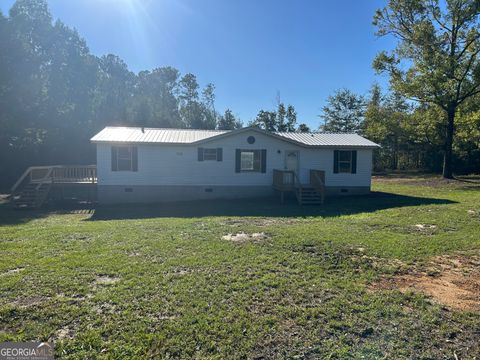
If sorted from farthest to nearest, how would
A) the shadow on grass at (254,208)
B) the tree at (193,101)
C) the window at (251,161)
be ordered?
the tree at (193,101), the window at (251,161), the shadow on grass at (254,208)

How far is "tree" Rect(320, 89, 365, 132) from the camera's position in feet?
135

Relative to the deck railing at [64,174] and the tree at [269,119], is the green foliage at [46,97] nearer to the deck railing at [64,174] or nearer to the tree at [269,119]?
the deck railing at [64,174]

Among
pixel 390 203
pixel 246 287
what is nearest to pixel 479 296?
pixel 246 287

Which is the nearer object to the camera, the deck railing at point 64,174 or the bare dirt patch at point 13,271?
the bare dirt patch at point 13,271

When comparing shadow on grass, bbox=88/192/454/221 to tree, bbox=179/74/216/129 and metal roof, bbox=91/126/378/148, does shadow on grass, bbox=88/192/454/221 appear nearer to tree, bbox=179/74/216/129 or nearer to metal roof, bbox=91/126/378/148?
metal roof, bbox=91/126/378/148

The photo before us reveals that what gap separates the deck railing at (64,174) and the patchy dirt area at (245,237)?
10.6 metres

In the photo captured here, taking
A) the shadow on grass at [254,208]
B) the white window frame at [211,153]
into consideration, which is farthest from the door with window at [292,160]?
the white window frame at [211,153]

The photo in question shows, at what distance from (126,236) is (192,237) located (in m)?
1.62

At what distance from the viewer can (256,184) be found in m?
16.4

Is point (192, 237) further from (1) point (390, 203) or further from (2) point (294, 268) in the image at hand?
(1) point (390, 203)

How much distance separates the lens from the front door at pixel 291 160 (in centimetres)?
1661

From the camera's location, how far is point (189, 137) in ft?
54.8

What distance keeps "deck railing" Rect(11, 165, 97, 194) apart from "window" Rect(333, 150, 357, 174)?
40.3 ft

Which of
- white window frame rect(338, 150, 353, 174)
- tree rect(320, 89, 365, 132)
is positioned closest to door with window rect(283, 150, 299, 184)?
white window frame rect(338, 150, 353, 174)
